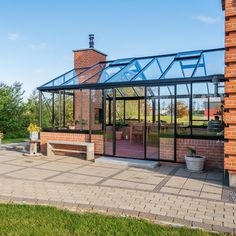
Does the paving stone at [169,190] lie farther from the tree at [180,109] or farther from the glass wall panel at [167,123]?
the tree at [180,109]

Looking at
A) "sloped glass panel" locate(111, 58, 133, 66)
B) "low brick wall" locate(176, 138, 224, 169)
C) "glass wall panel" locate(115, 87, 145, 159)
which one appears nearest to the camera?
"low brick wall" locate(176, 138, 224, 169)

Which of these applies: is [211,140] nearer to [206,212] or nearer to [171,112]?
[171,112]

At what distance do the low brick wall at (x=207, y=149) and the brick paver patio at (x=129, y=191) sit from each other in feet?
1.50

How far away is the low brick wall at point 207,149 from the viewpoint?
7551mm

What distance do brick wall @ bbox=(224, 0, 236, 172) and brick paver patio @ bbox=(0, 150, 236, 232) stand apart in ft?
2.37

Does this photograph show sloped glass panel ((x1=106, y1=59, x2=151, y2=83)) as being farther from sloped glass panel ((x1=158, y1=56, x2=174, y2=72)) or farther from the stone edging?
the stone edging

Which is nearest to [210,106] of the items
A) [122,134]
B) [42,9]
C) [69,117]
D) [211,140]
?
[211,140]

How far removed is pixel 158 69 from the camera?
961 centimetres

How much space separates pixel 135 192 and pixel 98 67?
7627 millimetres

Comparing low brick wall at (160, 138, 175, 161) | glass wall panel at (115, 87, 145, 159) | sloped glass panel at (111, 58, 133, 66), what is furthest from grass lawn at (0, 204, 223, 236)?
glass wall panel at (115, 87, 145, 159)

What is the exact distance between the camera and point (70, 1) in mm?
10664

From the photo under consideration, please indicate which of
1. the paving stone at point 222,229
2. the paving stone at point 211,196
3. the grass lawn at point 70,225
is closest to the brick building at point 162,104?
the paving stone at point 211,196

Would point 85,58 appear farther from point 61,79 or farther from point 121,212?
point 121,212

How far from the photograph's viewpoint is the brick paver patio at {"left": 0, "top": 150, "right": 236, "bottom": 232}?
419 centimetres
